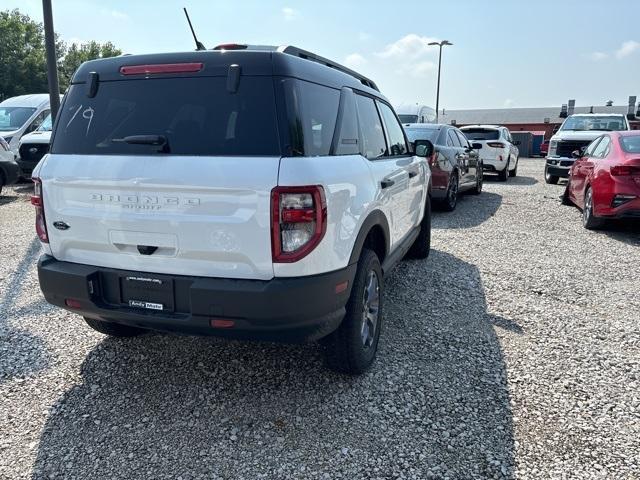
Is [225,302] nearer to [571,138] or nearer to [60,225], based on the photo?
[60,225]

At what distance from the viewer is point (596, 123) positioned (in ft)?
47.8

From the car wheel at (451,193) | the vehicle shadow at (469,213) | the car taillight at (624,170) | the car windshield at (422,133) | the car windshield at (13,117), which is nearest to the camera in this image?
the car taillight at (624,170)

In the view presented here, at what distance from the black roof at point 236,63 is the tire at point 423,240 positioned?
2.91m

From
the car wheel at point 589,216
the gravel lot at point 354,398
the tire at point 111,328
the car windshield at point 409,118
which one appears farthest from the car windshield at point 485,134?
the tire at point 111,328

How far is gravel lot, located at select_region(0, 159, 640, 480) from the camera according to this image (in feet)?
8.20

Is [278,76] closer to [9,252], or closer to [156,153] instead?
[156,153]

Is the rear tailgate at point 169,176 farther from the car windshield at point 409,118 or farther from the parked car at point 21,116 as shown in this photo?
the car windshield at point 409,118

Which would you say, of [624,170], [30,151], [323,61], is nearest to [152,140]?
[323,61]

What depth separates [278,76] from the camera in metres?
2.59

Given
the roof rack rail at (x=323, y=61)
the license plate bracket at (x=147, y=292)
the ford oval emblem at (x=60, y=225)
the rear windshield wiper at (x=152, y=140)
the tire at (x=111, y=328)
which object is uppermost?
the roof rack rail at (x=323, y=61)

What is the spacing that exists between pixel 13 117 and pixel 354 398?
1403cm

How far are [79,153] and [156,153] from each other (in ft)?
1.81

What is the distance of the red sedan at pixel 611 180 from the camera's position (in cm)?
689

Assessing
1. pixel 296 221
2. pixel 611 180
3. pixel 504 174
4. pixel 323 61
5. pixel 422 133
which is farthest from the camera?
pixel 504 174
